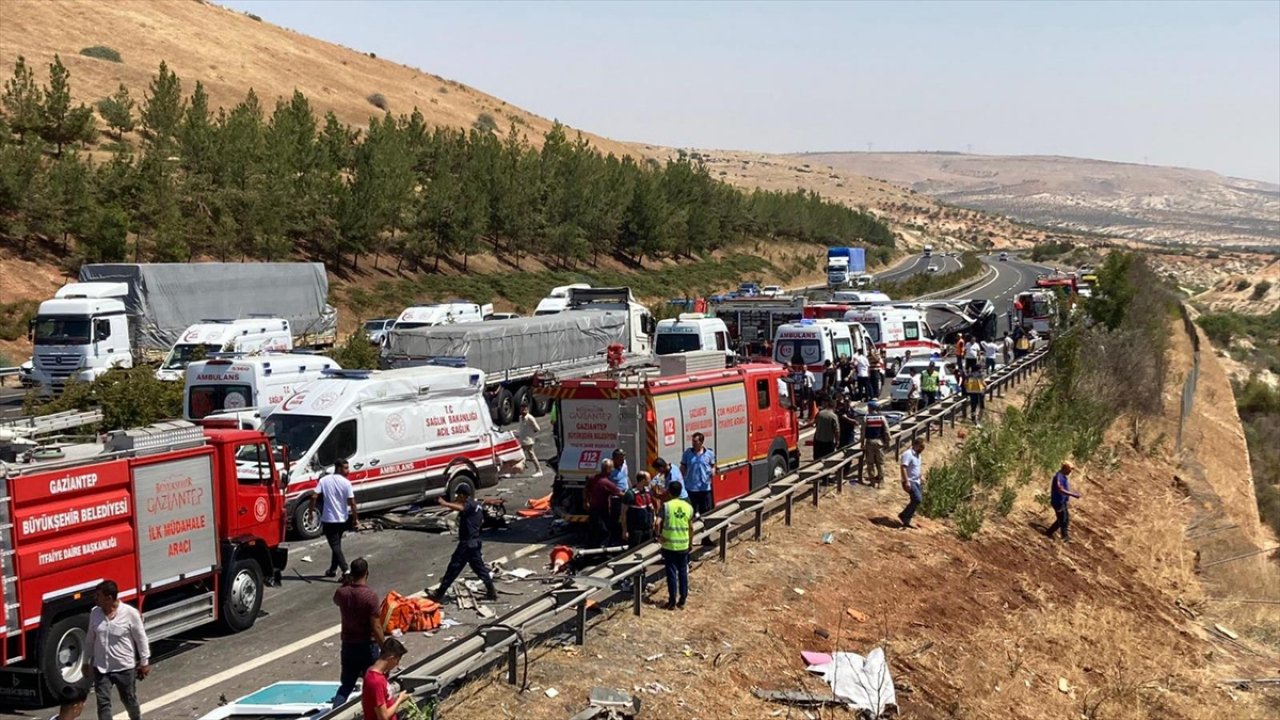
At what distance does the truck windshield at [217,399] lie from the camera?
22719 mm

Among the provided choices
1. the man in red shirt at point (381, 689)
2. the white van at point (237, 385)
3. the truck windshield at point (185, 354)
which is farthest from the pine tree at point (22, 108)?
the man in red shirt at point (381, 689)

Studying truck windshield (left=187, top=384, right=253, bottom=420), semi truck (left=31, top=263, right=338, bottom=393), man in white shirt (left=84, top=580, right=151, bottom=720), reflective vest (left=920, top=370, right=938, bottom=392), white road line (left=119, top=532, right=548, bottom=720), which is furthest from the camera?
semi truck (left=31, top=263, right=338, bottom=393)

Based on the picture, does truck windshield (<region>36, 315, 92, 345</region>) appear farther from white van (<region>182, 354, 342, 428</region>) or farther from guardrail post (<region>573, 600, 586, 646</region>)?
guardrail post (<region>573, 600, 586, 646</region>)

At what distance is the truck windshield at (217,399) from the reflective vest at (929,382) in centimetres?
1646

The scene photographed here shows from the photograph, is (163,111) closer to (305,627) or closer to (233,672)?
(305,627)

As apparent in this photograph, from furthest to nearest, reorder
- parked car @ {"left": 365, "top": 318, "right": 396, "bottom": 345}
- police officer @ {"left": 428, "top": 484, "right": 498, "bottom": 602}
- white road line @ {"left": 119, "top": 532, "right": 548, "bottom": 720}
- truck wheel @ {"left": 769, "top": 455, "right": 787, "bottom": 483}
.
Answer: parked car @ {"left": 365, "top": 318, "right": 396, "bottom": 345} < truck wheel @ {"left": 769, "top": 455, "right": 787, "bottom": 483} < police officer @ {"left": 428, "top": 484, "right": 498, "bottom": 602} < white road line @ {"left": 119, "top": 532, "right": 548, "bottom": 720}

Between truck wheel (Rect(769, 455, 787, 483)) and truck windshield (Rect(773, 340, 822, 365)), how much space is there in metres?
11.5

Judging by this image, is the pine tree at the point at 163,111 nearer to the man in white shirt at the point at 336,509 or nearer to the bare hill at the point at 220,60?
the bare hill at the point at 220,60

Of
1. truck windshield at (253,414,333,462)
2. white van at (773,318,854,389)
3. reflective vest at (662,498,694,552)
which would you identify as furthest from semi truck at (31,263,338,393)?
reflective vest at (662,498,694,552)

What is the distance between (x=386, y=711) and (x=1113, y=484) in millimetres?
26703

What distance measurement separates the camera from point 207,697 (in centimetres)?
1158

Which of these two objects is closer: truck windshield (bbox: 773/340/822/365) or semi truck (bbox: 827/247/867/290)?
truck windshield (bbox: 773/340/822/365)

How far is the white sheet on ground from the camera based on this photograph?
13211 millimetres

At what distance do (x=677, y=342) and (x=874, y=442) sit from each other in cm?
1141
